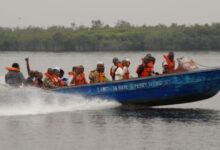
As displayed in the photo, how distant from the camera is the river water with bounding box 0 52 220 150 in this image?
1462cm

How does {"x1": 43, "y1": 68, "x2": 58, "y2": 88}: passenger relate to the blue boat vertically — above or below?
above

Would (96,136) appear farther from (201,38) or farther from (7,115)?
(201,38)

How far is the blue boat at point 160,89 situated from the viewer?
18.7m

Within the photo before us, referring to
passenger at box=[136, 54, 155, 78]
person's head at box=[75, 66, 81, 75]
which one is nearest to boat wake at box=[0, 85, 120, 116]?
person's head at box=[75, 66, 81, 75]

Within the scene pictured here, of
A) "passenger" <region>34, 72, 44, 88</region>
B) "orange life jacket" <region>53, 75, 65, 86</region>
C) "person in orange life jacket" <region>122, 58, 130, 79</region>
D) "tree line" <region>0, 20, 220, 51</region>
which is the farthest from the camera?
"tree line" <region>0, 20, 220, 51</region>

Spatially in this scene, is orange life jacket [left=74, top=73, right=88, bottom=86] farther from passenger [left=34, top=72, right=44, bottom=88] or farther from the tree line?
the tree line

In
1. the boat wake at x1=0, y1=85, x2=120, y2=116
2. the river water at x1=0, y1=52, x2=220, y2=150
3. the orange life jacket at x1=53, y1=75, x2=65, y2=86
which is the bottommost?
the river water at x1=0, y1=52, x2=220, y2=150

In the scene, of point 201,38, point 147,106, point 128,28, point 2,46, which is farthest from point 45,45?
point 147,106

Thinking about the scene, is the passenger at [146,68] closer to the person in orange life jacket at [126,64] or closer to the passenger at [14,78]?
the person in orange life jacket at [126,64]

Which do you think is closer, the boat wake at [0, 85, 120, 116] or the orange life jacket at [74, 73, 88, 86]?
the boat wake at [0, 85, 120, 116]

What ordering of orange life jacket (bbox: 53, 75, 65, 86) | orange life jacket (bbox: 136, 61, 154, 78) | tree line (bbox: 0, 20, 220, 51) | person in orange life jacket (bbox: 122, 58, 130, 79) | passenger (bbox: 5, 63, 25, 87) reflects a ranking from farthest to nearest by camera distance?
tree line (bbox: 0, 20, 220, 51) < orange life jacket (bbox: 53, 75, 65, 86) < person in orange life jacket (bbox: 122, 58, 130, 79) < orange life jacket (bbox: 136, 61, 154, 78) < passenger (bbox: 5, 63, 25, 87)

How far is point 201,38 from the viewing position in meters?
85.6

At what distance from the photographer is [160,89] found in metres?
18.9

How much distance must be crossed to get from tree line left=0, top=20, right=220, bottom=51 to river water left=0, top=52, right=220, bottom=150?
64.3 metres
